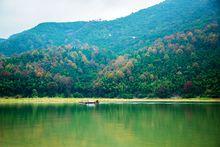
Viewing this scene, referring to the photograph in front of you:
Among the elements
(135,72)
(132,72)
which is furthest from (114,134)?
(132,72)

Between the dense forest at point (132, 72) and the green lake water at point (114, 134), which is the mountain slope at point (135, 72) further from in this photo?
the green lake water at point (114, 134)

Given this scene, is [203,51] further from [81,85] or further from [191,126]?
[191,126]

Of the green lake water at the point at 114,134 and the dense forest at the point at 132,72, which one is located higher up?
the dense forest at the point at 132,72

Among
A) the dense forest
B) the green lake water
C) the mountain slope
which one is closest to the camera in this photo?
the green lake water

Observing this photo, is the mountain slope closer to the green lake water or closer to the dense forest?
the dense forest

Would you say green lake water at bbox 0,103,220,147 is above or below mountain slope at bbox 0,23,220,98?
below

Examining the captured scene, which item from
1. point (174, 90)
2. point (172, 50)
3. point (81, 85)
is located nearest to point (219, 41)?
point (172, 50)

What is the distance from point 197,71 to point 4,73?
5875 centimetres

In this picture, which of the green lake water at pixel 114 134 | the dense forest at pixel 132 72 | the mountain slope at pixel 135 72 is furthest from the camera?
the dense forest at pixel 132 72

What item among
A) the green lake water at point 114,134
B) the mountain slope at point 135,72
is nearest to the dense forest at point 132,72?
the mountain slope at point 135,72

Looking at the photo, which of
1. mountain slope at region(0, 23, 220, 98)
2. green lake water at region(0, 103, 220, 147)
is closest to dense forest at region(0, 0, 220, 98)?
mountain slope at region(0, 23, 220, 98)

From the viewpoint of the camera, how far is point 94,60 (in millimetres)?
163625

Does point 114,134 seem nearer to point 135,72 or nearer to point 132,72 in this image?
point 135,72

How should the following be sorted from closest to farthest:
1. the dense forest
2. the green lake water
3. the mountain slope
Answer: the green lake water
the mountain slope
the dense forest
